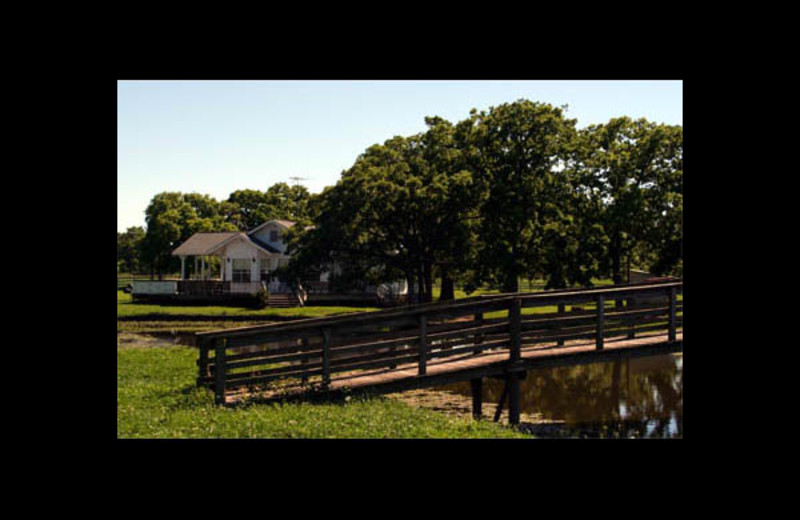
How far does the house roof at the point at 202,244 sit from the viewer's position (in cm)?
5331

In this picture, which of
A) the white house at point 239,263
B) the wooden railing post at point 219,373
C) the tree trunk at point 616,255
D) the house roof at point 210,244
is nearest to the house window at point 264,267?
the white house at point 239,263

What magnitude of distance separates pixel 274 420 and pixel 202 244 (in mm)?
47859

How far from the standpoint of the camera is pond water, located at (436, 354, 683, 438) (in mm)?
14609

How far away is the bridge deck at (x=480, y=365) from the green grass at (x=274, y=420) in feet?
1.28

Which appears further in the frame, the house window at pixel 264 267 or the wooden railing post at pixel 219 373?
the house window at pixel 264 267

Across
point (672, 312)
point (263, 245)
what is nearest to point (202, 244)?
point (263, 245)

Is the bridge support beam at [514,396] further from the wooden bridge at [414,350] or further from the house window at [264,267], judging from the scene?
the house window at [264,267]

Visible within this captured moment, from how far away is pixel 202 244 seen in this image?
5584 cm

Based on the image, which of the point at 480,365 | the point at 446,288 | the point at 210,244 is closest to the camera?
the point at 480,365

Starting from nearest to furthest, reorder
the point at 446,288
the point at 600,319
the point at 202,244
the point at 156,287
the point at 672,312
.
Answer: the point at 600,319, the point at 672,312, the point at 446,288, the point at 156,287, the point at 202,244

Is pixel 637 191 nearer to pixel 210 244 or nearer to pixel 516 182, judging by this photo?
pixel 516 182

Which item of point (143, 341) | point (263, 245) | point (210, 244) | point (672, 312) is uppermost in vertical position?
point (210, 244)

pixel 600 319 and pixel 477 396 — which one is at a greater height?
pixel 600 319

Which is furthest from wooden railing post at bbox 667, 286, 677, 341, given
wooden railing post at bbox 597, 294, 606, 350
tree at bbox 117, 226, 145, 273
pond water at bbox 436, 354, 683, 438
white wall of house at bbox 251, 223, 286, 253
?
tree at bbox 117, 226, 145, 273
